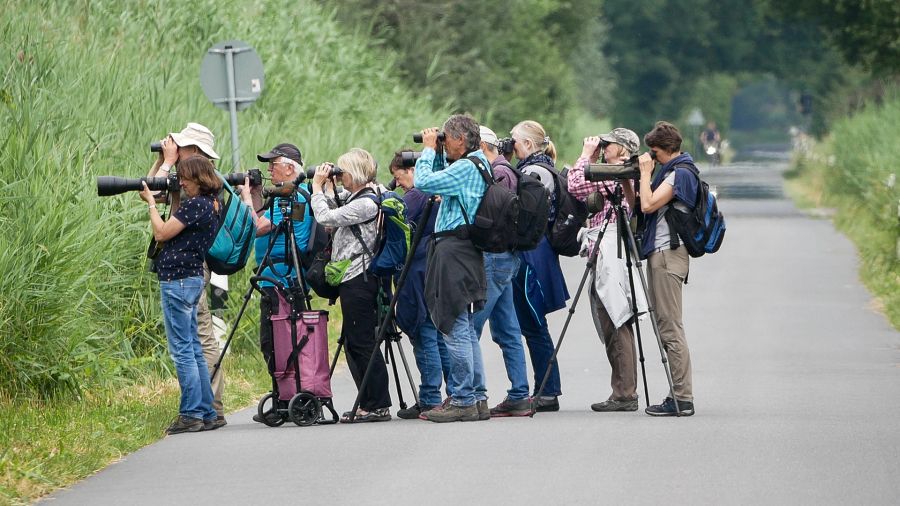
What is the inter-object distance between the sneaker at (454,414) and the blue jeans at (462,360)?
0.09ft

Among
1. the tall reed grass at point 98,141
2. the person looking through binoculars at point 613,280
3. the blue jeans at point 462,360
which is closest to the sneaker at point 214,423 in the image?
the tall reed grass at point 98,141

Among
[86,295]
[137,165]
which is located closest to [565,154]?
[137,165]

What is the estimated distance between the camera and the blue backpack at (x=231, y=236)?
1029 centimetres

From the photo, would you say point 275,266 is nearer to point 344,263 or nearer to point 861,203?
point 344,263

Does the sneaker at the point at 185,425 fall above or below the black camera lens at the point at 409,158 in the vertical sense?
below

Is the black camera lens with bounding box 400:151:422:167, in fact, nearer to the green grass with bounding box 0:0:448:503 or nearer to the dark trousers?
the dark trousers

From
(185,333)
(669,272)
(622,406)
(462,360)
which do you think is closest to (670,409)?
(622,406)

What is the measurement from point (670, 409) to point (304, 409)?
2.18 m

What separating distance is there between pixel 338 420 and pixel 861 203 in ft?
63.5

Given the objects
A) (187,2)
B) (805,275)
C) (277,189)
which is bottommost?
(805,275)

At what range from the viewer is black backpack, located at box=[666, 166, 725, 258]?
34.9 ft

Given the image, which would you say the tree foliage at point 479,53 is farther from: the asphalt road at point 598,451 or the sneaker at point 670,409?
the sneaker at point 670,409

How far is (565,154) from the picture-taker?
144ft

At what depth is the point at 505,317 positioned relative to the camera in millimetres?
10945
